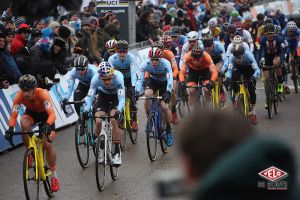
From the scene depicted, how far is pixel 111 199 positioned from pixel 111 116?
53.3 inches

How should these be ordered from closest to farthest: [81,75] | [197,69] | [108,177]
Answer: [108,177], [81,75], [197,69]

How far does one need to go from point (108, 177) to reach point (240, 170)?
893 cm

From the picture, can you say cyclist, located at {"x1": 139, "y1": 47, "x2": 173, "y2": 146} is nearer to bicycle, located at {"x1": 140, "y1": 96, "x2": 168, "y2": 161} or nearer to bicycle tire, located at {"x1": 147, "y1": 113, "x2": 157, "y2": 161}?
bicycle, located at {"x1": 140, "y1": 96, "x2": 168, "y2": 161}

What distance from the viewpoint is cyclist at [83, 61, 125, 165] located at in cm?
1057

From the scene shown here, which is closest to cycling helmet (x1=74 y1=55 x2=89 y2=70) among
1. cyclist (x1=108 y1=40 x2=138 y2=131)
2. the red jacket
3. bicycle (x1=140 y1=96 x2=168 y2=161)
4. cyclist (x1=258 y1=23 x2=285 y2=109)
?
bicycle (x1=140 y1=96 x2=168 y2=161)

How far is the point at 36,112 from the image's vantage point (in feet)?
32.2

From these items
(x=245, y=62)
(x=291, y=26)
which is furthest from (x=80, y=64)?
(x=291, y=26)

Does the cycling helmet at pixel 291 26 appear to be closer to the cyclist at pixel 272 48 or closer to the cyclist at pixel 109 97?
the cyclist at pixel 272 48

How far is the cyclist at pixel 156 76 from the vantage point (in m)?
12.8

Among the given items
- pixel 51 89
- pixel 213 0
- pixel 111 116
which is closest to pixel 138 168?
pixel 111 116

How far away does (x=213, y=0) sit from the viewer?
115 ft

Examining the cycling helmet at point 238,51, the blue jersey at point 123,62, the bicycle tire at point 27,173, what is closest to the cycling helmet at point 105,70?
the bicycle tire at point 27,173

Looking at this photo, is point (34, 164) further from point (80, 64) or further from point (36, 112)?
point (80, 64)

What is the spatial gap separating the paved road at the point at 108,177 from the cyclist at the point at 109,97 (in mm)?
539
